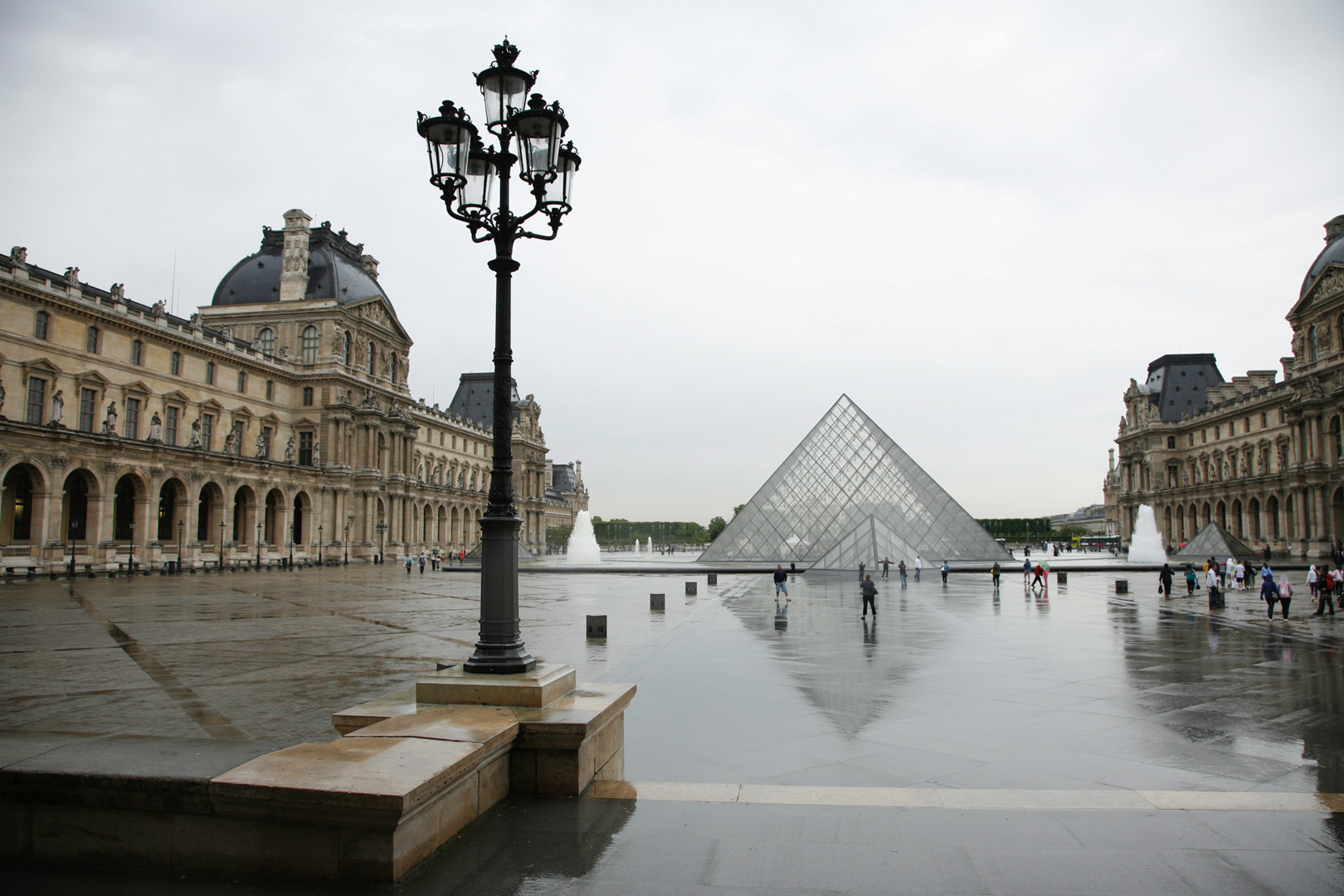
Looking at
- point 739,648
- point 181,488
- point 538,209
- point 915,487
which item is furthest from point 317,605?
point 915,487

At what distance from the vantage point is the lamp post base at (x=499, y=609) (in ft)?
17.4

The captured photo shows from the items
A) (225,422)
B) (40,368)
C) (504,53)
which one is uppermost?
(40,368)

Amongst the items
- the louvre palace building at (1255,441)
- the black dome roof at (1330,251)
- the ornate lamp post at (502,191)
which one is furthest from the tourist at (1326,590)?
the black dome roof at (1330,251)

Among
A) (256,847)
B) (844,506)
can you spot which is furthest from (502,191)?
(844,506)

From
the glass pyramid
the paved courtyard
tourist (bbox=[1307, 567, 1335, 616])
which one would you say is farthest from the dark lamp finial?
the glass pyramid

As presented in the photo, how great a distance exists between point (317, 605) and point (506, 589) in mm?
15427

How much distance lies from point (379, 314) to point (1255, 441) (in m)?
67.2

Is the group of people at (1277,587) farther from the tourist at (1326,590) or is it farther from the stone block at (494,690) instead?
the stone block at (494,690)

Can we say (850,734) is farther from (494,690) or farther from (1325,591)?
(1325,591)

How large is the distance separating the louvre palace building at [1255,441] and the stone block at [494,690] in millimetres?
61369

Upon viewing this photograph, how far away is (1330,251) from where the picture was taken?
5316cm

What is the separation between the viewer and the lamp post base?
5.31m

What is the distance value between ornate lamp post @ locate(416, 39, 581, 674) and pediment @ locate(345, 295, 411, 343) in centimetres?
5095

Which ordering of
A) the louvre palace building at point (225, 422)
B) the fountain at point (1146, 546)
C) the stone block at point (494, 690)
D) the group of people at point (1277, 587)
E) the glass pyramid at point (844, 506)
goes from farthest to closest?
1. the fountain at point (1146, 546)
2. the glass pyramid at point (844, 506)
3. the louvre palace building at point (225, 422)
4. the group of people at point (1277, 587)
5. the stone block at point (494, 690)
